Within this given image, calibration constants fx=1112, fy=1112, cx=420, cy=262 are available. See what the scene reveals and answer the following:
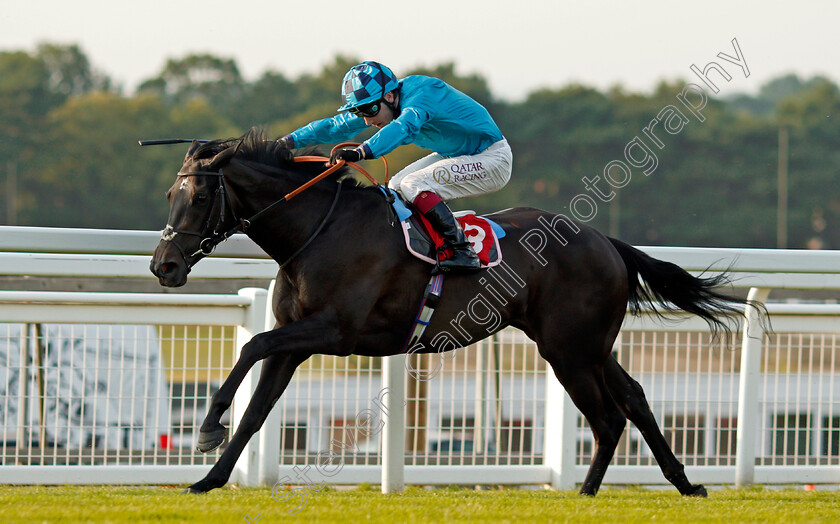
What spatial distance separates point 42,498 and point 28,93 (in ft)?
208

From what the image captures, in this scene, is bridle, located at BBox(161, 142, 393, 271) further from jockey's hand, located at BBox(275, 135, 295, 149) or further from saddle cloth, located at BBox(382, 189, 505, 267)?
saddle cloth, located at BBox(382, 189, 505, 267)

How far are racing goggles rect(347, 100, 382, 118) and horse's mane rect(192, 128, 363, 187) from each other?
0.81 feet

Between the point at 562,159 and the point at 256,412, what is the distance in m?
61.3

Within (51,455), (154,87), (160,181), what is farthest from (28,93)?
(51,455)

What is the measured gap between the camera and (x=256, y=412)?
4629mm

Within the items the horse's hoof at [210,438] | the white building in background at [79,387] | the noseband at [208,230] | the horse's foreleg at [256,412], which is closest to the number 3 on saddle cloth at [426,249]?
the horse's foreleg at [256,412]

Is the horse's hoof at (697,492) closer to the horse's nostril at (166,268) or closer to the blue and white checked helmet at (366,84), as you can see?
the blue and white checked helmet at (366,84)

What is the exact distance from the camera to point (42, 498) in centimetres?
437

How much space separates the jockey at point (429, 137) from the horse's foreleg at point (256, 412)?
32.0 inches

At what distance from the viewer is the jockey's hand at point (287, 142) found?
16.1 feet

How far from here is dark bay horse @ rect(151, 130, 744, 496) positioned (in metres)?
4.53

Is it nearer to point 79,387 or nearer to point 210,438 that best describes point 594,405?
point 210,438

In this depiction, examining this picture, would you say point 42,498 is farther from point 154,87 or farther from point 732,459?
point 154,87

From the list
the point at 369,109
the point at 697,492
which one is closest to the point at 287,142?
the point at 369,109
